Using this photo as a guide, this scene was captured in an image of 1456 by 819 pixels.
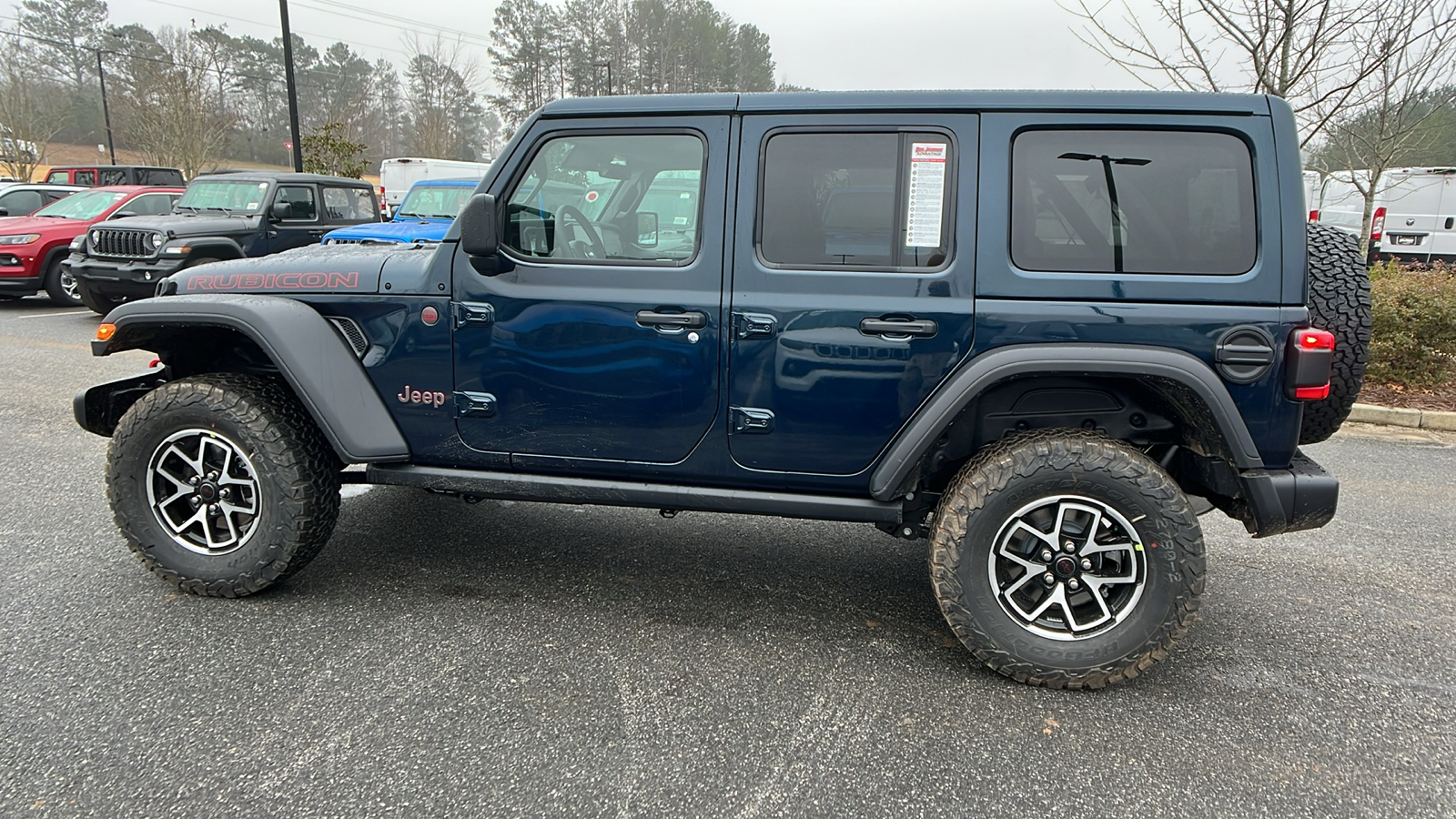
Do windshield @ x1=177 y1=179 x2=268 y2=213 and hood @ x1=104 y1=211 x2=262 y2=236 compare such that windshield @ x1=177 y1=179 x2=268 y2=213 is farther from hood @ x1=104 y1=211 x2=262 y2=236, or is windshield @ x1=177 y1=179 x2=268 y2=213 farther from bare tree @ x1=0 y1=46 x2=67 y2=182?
bare tree @ x1=0 y1=46 x2=67 y2=182

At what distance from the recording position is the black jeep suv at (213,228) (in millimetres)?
9469

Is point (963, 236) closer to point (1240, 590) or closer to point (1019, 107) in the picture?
point (1019, 107)

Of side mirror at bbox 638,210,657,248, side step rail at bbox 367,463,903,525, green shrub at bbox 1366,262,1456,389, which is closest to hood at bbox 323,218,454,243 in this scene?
side step rail at bbox 367,463,903,525

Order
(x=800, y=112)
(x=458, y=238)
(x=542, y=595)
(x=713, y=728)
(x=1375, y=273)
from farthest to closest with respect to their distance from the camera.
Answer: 1. (x=1375, y=273)
2. (x=542, y=595)
3. (x=458, y=238)
4. (x=800, y=112)
5. (x=713, y=728)

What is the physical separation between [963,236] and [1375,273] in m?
7.88

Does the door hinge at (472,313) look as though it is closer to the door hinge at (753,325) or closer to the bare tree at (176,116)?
the door hinge at (753,325)

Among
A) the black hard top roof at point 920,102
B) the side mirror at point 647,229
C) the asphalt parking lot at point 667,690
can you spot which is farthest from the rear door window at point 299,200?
the side mirror at point 647,229

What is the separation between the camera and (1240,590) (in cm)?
362

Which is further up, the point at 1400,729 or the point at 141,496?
the point at 141,496

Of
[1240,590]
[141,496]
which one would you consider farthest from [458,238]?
[1240,590]

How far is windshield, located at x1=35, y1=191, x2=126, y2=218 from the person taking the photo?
481 inches

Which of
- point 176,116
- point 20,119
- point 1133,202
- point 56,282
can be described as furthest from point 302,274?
point 20,119

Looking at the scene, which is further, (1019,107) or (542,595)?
(542,595)

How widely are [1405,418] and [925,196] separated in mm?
5966
